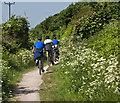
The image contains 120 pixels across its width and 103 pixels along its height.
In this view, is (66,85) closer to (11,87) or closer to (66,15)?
(11,87)

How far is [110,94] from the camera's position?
6148 millimetres

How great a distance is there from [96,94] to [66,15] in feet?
96.3

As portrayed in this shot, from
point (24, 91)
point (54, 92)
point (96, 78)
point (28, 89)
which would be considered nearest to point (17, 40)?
point (28, 89)

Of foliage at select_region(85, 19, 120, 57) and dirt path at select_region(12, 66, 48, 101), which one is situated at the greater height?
foliage at select_region(85, 19, 120, 57)

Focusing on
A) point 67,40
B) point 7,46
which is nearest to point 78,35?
point 67,40

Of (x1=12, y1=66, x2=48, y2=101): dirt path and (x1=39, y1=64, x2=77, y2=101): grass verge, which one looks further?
(x1=12, y1=66, x2=48, y2=101): dirt path

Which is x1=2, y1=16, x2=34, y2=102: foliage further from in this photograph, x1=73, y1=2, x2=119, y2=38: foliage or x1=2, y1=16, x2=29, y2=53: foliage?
x1=73, y1=2, x2=119, y2=38: foliage

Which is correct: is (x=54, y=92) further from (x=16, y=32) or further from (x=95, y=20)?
(x=16, y=32)

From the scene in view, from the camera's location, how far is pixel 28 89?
9.05 m

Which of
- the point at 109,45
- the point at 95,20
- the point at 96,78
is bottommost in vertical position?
the point at 96,78

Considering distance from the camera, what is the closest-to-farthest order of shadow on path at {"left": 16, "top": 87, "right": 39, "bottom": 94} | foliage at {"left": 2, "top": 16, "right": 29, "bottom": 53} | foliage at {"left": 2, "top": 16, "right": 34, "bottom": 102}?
shadow on path at {"left": 16, "top": 87, "right": 39, "bottom": 94}
foliage at {"left": 2, "top": 16, "right": 34, "bottom": 102}
foliage at {"left": 2, "top": 16, "right": 29, "bottom": 53}

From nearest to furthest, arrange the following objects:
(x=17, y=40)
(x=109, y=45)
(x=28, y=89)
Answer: (x=28, y=89)
(x=109, y=45)
(x=17, y=40)

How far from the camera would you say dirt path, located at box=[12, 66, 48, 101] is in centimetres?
773

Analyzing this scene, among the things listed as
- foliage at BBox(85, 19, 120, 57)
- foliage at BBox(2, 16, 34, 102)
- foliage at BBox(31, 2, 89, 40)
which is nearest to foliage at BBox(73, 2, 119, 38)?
foliage at BBox(85, 19, 120, 57)
